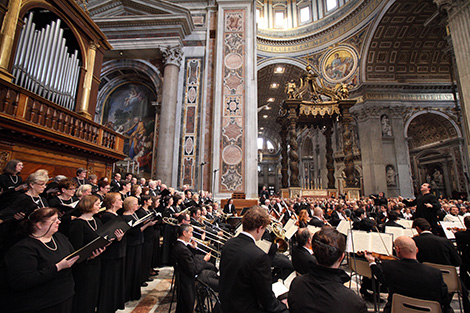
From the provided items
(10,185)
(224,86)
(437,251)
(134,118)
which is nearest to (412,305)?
(437,251)

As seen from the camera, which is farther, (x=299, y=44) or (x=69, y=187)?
(x=299, y=44)

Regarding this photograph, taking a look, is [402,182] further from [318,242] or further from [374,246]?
[318,242]

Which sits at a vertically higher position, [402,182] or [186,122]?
[186,122]

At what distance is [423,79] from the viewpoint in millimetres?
20188

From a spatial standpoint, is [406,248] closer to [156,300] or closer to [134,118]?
[156,300]

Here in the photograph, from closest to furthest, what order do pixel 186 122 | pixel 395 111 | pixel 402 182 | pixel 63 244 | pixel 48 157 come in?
pixel 63 244
pixel 48 157
pixel 186 122
pixel 402 182
pixel 395 111

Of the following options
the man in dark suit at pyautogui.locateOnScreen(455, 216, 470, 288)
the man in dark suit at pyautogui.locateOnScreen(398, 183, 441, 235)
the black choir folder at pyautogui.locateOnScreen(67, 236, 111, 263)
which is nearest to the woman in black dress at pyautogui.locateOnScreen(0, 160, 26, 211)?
the black choir folder at pyautogui.locateOnScreen(67, 236, 111, 263)

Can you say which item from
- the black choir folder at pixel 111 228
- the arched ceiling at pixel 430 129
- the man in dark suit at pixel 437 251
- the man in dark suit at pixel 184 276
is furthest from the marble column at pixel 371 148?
the black choir folder at pixel 111 228

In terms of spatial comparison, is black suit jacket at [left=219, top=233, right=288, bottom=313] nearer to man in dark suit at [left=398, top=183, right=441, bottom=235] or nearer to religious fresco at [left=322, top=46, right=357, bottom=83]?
man in dark suit at [left=398, top=183, right=441, bottom=235]

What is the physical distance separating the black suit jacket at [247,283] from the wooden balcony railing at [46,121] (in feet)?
16.0

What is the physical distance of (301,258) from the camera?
3.06 metres

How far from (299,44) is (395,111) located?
11.4m

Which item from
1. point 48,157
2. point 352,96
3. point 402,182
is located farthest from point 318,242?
point 352,96

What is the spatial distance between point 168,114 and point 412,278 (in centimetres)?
1030
